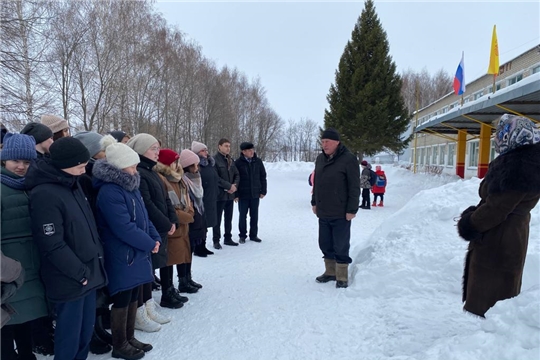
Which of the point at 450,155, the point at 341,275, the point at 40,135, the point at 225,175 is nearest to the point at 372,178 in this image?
the point at 225,175

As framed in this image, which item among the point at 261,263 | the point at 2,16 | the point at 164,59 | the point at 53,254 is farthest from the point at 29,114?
the point at 164,59

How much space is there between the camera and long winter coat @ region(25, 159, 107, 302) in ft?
7.51

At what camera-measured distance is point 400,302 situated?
365cm

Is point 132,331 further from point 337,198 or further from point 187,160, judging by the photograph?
point 337,198

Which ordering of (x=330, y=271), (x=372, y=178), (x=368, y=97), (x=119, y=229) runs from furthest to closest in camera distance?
(x=368, y=97) → (x=372, y=178) → (x=330, y=271) → (x=119, y=229)

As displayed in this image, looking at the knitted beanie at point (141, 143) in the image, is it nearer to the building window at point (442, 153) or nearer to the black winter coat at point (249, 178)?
the black winter coat at point (249, 178)

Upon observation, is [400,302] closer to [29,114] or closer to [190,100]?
[29,114]

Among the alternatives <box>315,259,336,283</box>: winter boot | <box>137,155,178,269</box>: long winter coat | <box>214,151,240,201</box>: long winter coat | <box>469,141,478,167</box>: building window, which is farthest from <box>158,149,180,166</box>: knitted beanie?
<box>469,141,478,167</box>: building window

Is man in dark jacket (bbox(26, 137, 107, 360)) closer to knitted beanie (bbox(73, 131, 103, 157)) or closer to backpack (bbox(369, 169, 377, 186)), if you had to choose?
knitted beanie (bbox(73, 131, 103, 157))

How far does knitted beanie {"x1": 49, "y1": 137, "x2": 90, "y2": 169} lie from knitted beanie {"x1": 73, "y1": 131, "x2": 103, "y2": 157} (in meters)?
0.89

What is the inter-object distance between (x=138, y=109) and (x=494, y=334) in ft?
77.7

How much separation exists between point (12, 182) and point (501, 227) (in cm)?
352

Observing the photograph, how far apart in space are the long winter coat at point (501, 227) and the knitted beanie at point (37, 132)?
142 inches

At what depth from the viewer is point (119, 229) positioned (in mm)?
2773
